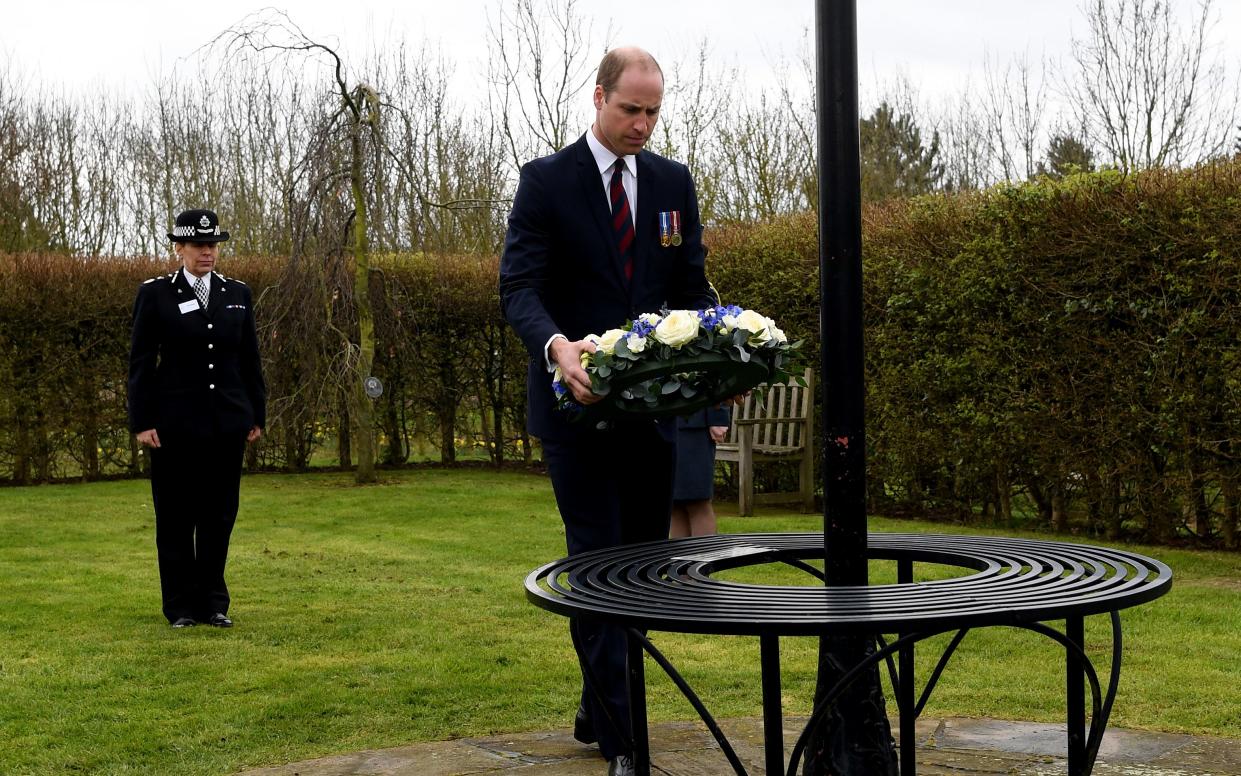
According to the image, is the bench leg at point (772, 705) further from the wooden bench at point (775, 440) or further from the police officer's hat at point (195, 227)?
Answer: the wooden bench at point (775, 440)

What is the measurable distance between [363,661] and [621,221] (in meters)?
2.70

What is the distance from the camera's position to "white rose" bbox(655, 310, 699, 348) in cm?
285

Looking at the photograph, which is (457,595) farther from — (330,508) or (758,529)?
(330,508)

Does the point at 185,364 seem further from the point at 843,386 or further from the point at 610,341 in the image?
the point at 843,386

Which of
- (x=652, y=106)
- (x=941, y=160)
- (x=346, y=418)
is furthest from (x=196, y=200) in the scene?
(x=652, y=106)

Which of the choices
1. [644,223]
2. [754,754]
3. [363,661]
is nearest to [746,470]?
[363,661]

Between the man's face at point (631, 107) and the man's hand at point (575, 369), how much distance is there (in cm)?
65

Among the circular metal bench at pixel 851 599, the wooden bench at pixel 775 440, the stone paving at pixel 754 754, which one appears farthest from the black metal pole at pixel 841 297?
the wooden bench at pixel 775 440

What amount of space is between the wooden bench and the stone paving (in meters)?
6.36

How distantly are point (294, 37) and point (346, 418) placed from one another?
13.9ft

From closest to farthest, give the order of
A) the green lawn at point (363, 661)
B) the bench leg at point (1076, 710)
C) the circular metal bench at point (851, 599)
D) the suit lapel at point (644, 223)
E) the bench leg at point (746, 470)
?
the circular metal bench at point (851, 599), the bench leg at point (1076, 710), the suit lapel at point (644, 223), the green lawn at point (363, 661), the bench leg at point (746, 470)

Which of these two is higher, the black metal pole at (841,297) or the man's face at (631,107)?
the man's face at (631,107)

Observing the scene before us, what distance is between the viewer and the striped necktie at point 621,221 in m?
3.62

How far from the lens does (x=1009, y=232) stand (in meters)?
8.86
